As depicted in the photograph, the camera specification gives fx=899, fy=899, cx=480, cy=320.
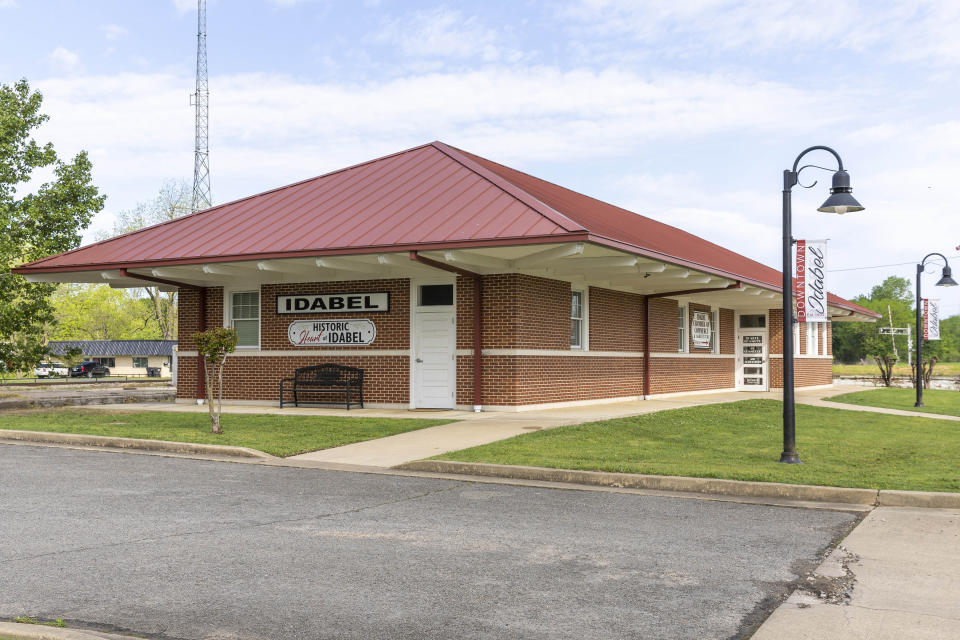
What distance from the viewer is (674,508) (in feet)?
27.4

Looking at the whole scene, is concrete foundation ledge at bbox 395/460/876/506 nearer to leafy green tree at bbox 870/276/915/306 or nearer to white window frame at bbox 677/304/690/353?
white window frame at bbox 677/304/690/353

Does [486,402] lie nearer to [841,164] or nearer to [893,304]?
[841,164]

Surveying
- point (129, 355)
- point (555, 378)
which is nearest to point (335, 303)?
point (555, 378)

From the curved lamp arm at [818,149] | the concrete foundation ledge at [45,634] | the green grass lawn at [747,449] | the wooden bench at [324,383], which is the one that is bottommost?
the concrete foundation ledge at [45,634]

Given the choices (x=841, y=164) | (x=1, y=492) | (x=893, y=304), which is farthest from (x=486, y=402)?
(x=893, y=304)

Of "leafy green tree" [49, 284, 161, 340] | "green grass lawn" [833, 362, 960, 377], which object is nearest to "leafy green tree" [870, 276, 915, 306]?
"green grass lawn" [833, 362, 960, 377]

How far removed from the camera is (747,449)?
40.4 ft

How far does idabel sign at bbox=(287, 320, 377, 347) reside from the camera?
1912 centimetres

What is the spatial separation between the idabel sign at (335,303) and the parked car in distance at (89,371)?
6145 centimetres

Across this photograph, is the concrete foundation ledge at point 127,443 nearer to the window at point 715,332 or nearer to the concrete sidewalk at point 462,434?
the concrete sidewalk at point 462,434

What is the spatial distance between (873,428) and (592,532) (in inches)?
437

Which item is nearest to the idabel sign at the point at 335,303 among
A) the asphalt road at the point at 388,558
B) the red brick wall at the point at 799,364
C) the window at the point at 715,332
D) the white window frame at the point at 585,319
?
the white window frame at the point at 585,319

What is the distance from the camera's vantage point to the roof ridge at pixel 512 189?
583 inches

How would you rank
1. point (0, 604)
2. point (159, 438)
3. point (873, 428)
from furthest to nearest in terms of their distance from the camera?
point (873, 428), point (159, 438), point (0, 604)
